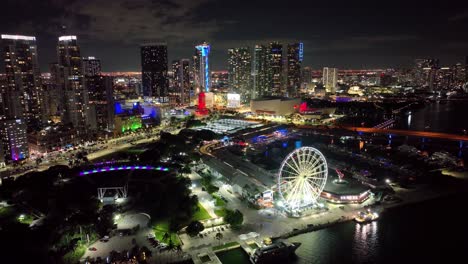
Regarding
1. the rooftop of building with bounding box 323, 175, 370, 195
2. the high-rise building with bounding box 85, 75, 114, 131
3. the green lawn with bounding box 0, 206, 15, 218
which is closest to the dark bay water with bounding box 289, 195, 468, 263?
the rooftop of building with bounding box 323, 175, 370, 195

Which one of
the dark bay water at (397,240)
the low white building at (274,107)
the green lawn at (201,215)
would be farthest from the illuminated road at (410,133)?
the green lawn at (201,215)

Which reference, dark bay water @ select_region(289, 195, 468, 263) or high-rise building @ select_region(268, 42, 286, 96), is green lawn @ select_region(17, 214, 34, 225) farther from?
high-rise building @ select_region(268, 42, 286, 96)

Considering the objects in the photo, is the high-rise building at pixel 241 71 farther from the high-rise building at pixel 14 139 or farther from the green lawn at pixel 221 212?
the green lawn at pixel 221 212

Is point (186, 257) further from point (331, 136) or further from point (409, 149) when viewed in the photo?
point (331, 136)

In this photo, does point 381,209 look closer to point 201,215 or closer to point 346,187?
point 346,187

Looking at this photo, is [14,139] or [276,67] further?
[276,67]

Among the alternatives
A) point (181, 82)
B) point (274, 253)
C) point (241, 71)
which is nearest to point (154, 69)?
point (181, 82)

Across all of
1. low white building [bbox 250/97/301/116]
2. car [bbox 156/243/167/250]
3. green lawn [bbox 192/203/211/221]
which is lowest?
car [bbox 156/243/167/250]
